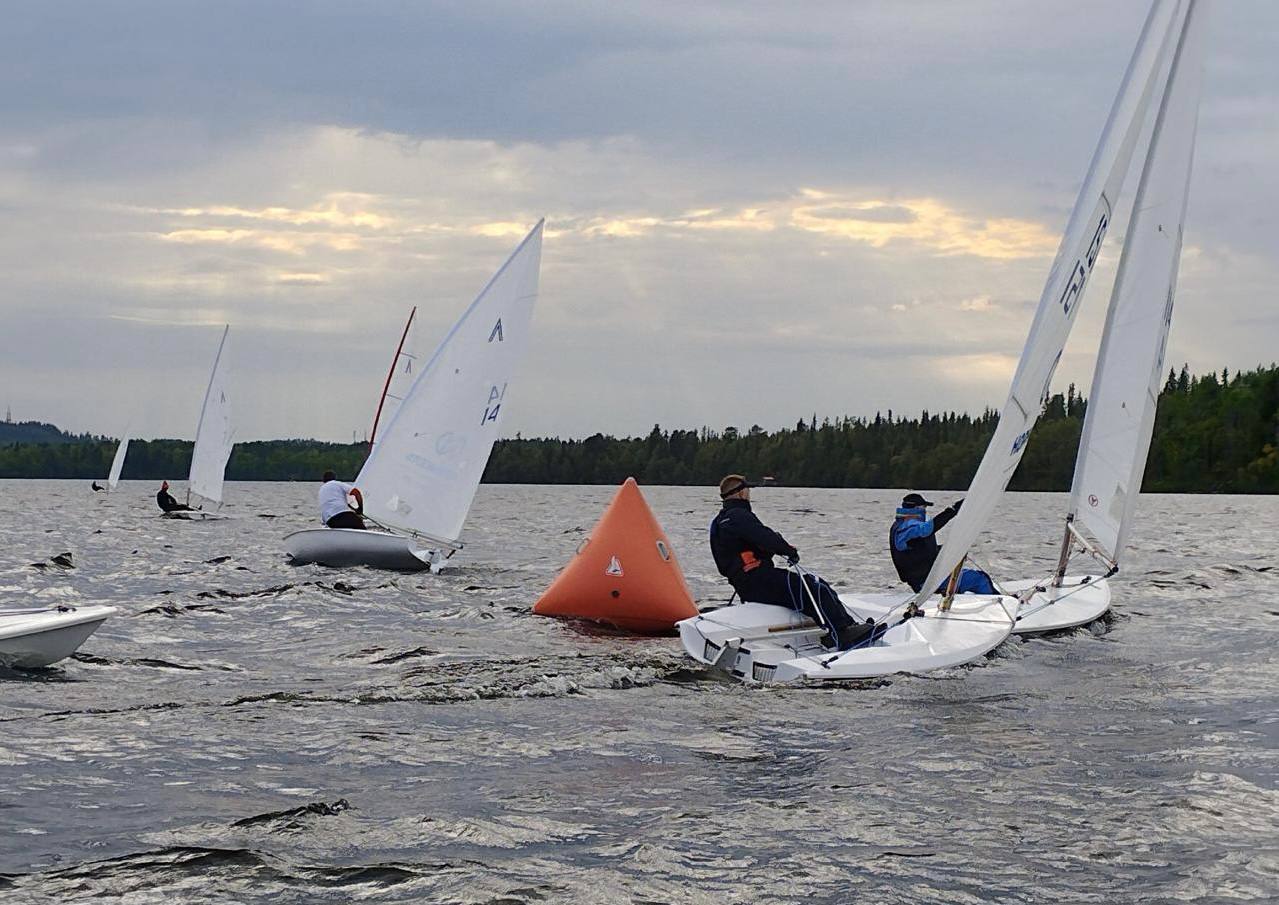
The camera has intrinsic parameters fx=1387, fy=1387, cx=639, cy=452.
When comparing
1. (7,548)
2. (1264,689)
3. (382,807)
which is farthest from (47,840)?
(7,548)

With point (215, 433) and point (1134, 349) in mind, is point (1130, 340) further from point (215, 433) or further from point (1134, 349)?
point (215, 433)

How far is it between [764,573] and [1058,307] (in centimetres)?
295

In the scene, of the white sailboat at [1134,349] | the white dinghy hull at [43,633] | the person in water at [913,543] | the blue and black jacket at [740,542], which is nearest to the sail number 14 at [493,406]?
the person in water at [913,543]

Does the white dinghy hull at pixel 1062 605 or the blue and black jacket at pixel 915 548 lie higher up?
the blue and black jacket at pixel 915 548

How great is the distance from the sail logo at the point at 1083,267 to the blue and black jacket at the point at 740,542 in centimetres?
270

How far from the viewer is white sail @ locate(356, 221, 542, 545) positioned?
67.4 ft

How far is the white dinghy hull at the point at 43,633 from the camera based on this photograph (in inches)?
365

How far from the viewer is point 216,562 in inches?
884

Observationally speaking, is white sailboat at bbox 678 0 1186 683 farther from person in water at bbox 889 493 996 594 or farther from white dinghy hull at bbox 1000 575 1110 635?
white dinghy hull at bbox 1000 575 1110 635

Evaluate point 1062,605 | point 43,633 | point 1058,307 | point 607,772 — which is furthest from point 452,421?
point 607,772

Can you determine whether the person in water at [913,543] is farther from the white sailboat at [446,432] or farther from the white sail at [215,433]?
the white sail at [215,433]

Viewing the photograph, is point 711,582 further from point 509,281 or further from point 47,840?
point 47,840

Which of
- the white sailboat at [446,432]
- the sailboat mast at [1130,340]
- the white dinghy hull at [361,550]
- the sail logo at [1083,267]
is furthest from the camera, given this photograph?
the white sailboat at [446,432]

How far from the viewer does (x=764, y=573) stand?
10.7 m
